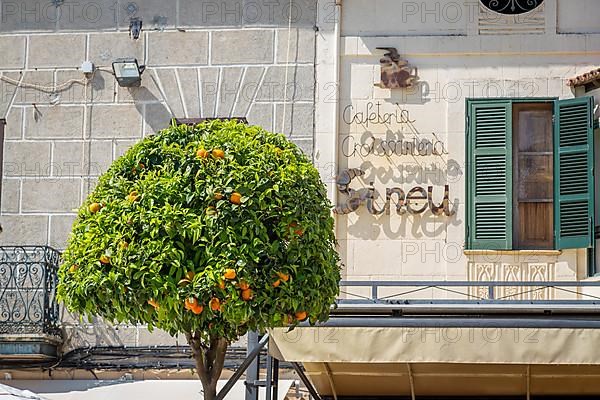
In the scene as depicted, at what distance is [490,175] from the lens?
1410 cm

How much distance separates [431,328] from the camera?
34.1 feet

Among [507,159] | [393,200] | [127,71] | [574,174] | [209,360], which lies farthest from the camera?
[127,71]

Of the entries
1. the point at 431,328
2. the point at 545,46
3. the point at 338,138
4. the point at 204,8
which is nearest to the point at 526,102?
the point at 545,46

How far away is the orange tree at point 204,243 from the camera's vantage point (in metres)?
8.19

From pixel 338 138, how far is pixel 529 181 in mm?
1996

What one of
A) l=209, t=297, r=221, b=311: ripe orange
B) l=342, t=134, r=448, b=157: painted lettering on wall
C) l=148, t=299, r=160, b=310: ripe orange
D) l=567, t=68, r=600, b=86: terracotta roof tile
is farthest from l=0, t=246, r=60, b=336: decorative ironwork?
l=209, t=297, r=221, b=311: ripe orange

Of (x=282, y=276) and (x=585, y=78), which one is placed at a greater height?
(x=585, y=78)

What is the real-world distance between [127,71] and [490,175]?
395cm

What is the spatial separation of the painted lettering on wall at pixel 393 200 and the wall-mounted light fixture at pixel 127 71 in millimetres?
2427

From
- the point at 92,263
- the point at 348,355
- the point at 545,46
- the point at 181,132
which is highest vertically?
the point at 545,46

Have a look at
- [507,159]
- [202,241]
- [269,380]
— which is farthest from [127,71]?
[202,241]

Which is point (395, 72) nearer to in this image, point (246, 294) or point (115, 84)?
point (115, 84)

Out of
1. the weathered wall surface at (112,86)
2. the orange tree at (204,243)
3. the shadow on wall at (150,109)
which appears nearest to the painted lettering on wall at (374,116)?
the weathered wall surface at (112,86)

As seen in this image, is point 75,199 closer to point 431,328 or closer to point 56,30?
point 56,30
